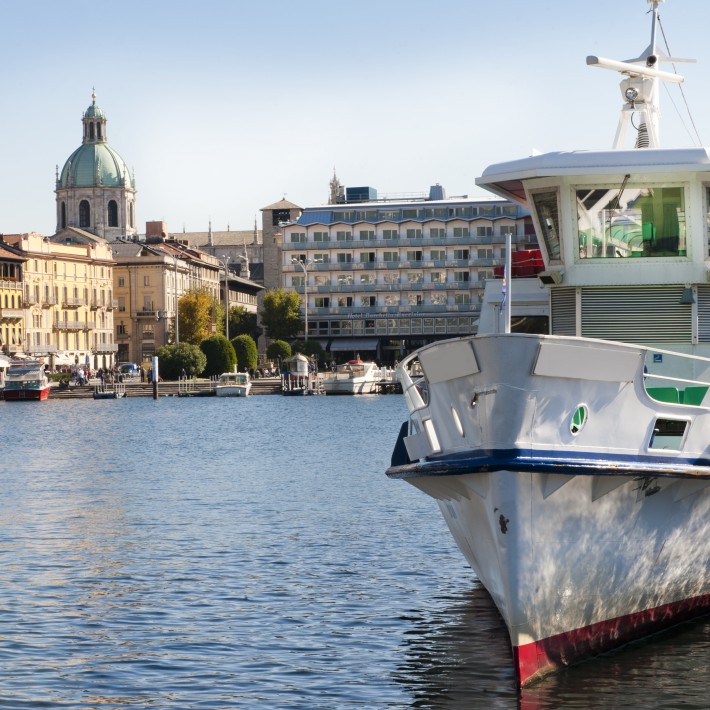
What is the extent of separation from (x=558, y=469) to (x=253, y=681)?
5.28 metres

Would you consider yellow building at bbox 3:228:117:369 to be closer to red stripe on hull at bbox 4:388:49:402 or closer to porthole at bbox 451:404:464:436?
red stripe on hull at bbox 4:388:49:402

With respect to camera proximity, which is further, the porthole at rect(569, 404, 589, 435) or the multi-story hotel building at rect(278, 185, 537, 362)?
the multi-story hotel building at rect(278, 185, 537, 362)

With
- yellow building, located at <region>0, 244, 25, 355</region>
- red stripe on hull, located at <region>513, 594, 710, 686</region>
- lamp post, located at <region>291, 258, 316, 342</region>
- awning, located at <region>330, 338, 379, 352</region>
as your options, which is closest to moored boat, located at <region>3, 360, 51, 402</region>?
yellow building, located at <region>0, 244, 25, 355</region>

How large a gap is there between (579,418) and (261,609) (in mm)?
8348

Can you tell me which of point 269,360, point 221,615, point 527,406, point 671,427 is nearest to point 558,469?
point 527,406

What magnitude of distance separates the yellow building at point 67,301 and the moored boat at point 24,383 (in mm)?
33640

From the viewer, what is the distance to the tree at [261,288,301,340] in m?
172

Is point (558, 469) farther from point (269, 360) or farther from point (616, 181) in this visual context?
point (269, 360)

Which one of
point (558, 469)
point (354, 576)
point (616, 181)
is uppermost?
point (616, 181)

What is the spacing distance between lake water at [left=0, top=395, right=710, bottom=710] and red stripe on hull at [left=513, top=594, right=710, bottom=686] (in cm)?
19

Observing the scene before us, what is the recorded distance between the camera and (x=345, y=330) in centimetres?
17812

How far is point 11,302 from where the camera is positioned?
16438cm

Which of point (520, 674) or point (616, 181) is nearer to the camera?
point (520, 674)

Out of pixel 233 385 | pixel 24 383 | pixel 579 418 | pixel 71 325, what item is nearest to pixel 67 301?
pixel 71 325
